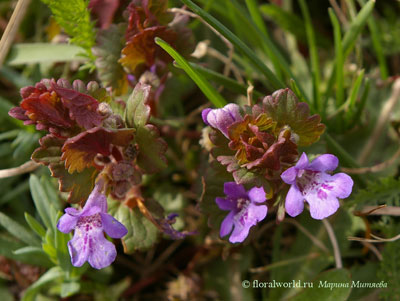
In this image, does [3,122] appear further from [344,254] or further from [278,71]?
[344,254]

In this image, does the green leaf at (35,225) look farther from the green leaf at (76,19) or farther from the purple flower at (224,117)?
the purple flower at (224,117)

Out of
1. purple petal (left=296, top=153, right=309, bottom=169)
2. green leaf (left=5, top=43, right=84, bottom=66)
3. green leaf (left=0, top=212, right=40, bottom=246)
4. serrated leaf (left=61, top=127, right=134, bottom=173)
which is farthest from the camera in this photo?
green leaf (left=5, top=43, right=84, bottom=66)

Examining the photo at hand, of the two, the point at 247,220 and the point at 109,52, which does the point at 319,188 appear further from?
the point at 109,52

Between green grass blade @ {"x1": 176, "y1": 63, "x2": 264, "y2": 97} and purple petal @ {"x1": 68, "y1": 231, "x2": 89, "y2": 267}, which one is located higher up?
green grass blade @ {"x1": 176, "y1": 63, "x2": 264, "y2": 97}

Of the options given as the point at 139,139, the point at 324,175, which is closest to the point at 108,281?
the point at 139,139

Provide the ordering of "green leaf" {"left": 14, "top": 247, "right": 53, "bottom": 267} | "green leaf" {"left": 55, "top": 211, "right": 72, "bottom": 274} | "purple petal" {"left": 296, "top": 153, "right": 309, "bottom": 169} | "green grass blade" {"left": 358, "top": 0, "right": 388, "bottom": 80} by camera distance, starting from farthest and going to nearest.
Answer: "green grass blade" {"left": 358, "top": 0, "right": 388, "bottom": 80}, "green leaf" {"left": 14, "top": 247, "right": 53, "bottom": 267}, "green leaf" {"left": 55, "top": 211, "right": 72, "bottom": 274}, "purple petal" {"left": 296, "top": 153, "right": 309, "bottom": 169}

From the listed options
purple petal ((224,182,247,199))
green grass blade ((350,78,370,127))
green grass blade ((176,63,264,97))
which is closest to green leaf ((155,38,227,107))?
green grass blade ((176,63,264,97))

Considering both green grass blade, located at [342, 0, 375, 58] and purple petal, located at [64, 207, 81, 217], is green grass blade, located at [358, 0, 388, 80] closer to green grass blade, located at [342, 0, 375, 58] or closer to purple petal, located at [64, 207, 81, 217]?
green grass blade, located at [342, 0, 375, 58]
